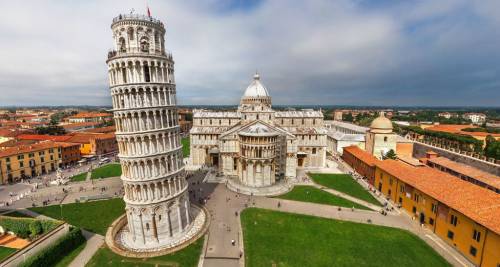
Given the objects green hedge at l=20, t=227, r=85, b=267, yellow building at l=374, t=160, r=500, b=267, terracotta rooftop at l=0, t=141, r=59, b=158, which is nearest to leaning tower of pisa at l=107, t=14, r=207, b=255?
green hedge at l=20, t=227, r=85, b=267

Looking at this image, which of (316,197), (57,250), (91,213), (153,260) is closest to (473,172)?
(316,197)

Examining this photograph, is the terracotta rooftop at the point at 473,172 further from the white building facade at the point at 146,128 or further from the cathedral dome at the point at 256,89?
the white building facade at the point at 146,128

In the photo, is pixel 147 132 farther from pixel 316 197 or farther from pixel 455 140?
pixel 455 140

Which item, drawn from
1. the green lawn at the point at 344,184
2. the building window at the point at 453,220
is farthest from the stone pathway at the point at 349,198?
the building window at the point at 453,220

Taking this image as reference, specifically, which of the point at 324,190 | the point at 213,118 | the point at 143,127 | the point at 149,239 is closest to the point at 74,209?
the point at 149,239

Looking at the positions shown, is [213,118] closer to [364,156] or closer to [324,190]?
[324,190]

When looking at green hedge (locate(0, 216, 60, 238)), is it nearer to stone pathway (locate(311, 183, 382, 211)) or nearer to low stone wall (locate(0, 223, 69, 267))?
low stone wall (locate(0, 223, 69, 267))
